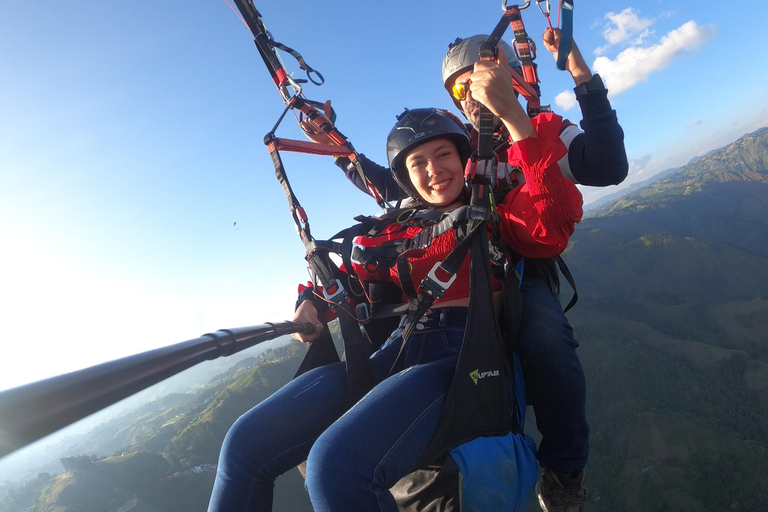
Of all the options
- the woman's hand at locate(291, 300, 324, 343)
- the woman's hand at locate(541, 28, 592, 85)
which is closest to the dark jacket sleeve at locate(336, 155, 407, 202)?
the woman's hand at locate(291, 300, 324, 343)

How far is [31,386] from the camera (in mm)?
860

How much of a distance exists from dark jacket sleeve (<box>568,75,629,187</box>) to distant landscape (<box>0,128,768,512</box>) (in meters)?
68.1

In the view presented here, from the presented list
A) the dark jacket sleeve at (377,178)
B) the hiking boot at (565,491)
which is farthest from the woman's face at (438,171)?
the hiking boot at (565,491)

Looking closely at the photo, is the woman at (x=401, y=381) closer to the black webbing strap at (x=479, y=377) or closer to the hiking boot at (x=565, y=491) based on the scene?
the black webbing strap at (x=479, y=377)

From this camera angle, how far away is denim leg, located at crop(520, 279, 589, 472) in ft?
7.63

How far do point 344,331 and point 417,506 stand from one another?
101 cm

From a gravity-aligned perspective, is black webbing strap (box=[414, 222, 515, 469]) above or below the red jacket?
below

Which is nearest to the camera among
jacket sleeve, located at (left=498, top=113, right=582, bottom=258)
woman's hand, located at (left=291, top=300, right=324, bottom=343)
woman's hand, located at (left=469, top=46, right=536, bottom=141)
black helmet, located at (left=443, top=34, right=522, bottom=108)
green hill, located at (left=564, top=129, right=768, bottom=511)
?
woman's hand, located at (left=469, top=46, right=536, bottom=141)

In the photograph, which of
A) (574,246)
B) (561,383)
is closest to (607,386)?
(574,246)

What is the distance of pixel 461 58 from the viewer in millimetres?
3561

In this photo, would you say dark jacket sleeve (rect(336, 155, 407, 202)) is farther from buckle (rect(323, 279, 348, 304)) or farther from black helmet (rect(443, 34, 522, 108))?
buckle (rect(323, 279, 348, 304))

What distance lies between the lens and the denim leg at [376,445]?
1.69 m

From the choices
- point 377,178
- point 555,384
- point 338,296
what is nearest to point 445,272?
point 338,296

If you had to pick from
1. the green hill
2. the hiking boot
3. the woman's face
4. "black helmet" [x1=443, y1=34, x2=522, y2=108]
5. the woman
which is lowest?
the green hill
